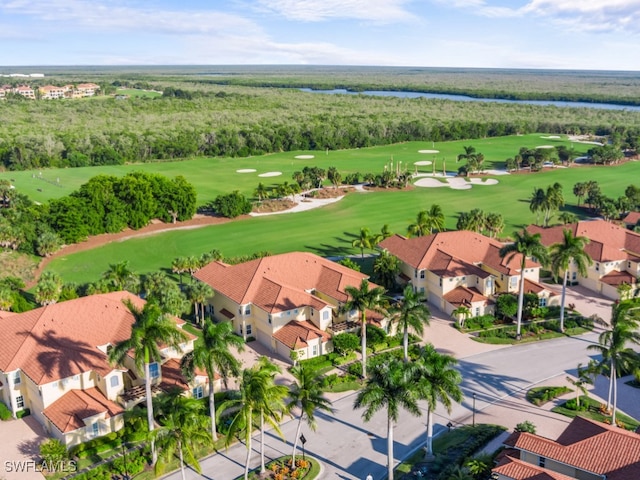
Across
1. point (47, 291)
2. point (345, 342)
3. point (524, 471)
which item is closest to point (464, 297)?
point (345, 342)

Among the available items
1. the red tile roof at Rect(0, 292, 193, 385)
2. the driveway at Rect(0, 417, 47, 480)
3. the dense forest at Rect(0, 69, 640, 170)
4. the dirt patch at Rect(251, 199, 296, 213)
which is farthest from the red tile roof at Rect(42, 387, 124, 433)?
the dense forest at Rect(0, 69, 640, 170)

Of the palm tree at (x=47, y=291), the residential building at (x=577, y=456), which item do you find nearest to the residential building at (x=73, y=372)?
the palm tree at (x=47, y=291)

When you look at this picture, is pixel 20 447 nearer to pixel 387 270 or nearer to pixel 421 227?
pixel 387 270

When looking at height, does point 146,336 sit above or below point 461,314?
above

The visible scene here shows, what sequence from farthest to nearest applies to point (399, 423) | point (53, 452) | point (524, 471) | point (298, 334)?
point (298, 334), point (399, 423), point (53, 452), point (524, 471)

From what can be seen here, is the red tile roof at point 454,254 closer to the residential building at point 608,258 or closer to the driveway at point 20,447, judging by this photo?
the residential building at point 608,258

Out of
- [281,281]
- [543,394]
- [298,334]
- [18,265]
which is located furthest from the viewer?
[18,265]

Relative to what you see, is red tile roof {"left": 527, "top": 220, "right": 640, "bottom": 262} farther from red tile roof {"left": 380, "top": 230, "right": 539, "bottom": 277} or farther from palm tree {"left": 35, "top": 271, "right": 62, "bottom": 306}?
palm tree {"left": 35, "top": 271, "right": 62, "bottom": 306}
